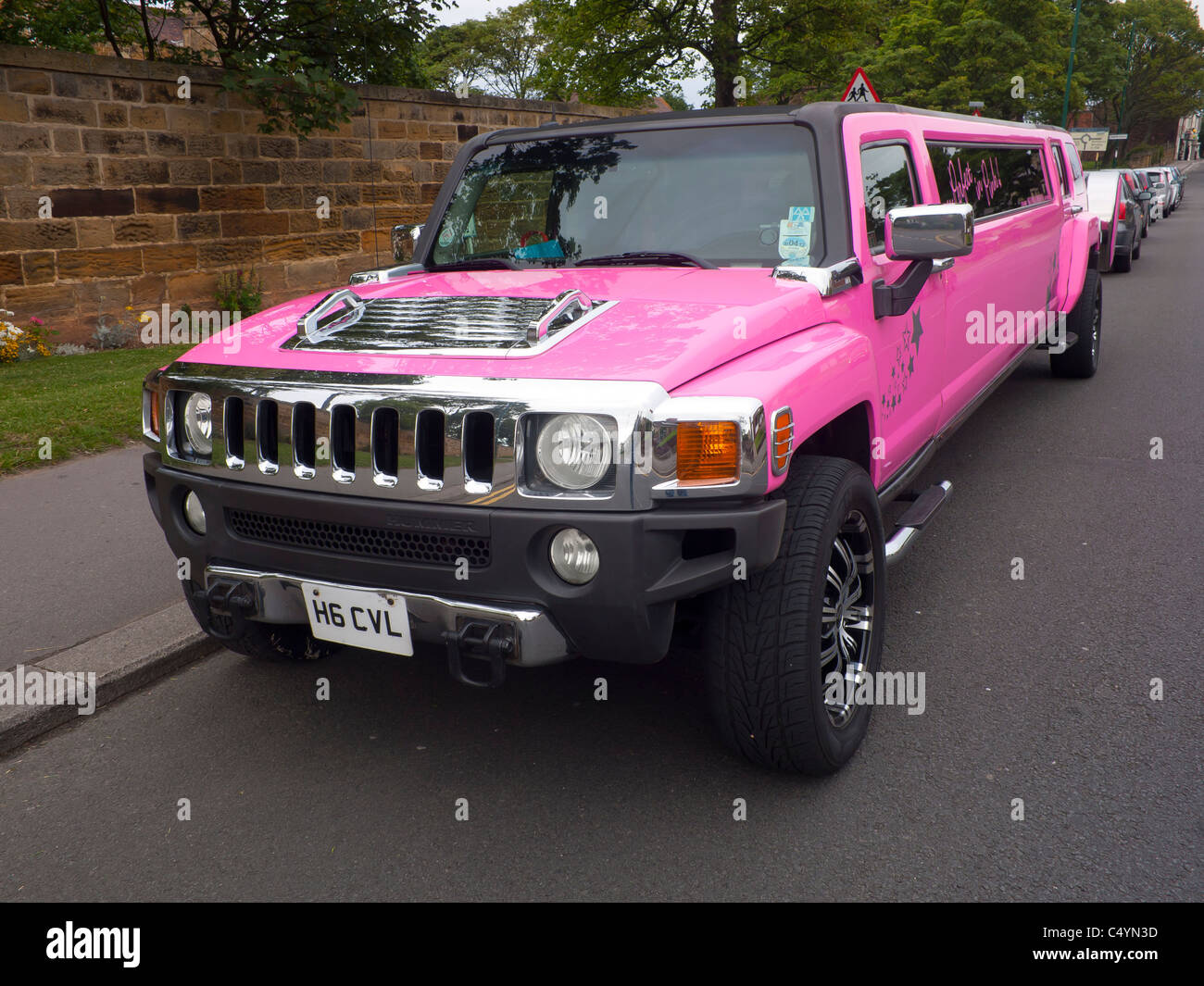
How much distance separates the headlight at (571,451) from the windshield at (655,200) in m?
1.30

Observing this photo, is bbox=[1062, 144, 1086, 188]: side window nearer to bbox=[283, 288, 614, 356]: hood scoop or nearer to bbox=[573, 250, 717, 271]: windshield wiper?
bbox=[573, 250, 717, 271]: windshield wiper

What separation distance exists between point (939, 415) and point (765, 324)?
2008 millimetres

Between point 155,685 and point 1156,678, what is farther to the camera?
point 155,685

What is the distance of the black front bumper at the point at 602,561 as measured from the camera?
2.46 metres

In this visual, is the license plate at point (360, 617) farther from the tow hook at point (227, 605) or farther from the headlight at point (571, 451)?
the headlight at point (571, 451)

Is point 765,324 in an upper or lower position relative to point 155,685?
upper

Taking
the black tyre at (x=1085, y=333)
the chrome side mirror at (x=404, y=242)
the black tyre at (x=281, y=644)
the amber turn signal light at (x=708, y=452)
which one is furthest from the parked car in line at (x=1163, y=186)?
the amber turn signal light at (x=708, y=452)

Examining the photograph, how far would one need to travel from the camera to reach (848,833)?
9.11 feet

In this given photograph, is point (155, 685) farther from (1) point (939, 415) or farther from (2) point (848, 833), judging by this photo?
(1) point (939, 415)

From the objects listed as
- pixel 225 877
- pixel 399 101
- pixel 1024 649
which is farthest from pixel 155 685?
pixel 399 101

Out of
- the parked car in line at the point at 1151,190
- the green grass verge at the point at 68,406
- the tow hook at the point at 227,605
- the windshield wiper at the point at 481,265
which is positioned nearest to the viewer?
the tow hook at the point at 227,605

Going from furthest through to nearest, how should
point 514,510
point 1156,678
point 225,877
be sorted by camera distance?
point 1156,678 < point 225,877 < point 514,510

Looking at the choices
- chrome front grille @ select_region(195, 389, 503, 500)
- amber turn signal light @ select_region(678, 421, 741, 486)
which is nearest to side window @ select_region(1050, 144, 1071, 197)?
amber turn signal light @ select_region(678, 421, 741, 486)

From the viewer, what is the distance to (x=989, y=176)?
18.2 feet
